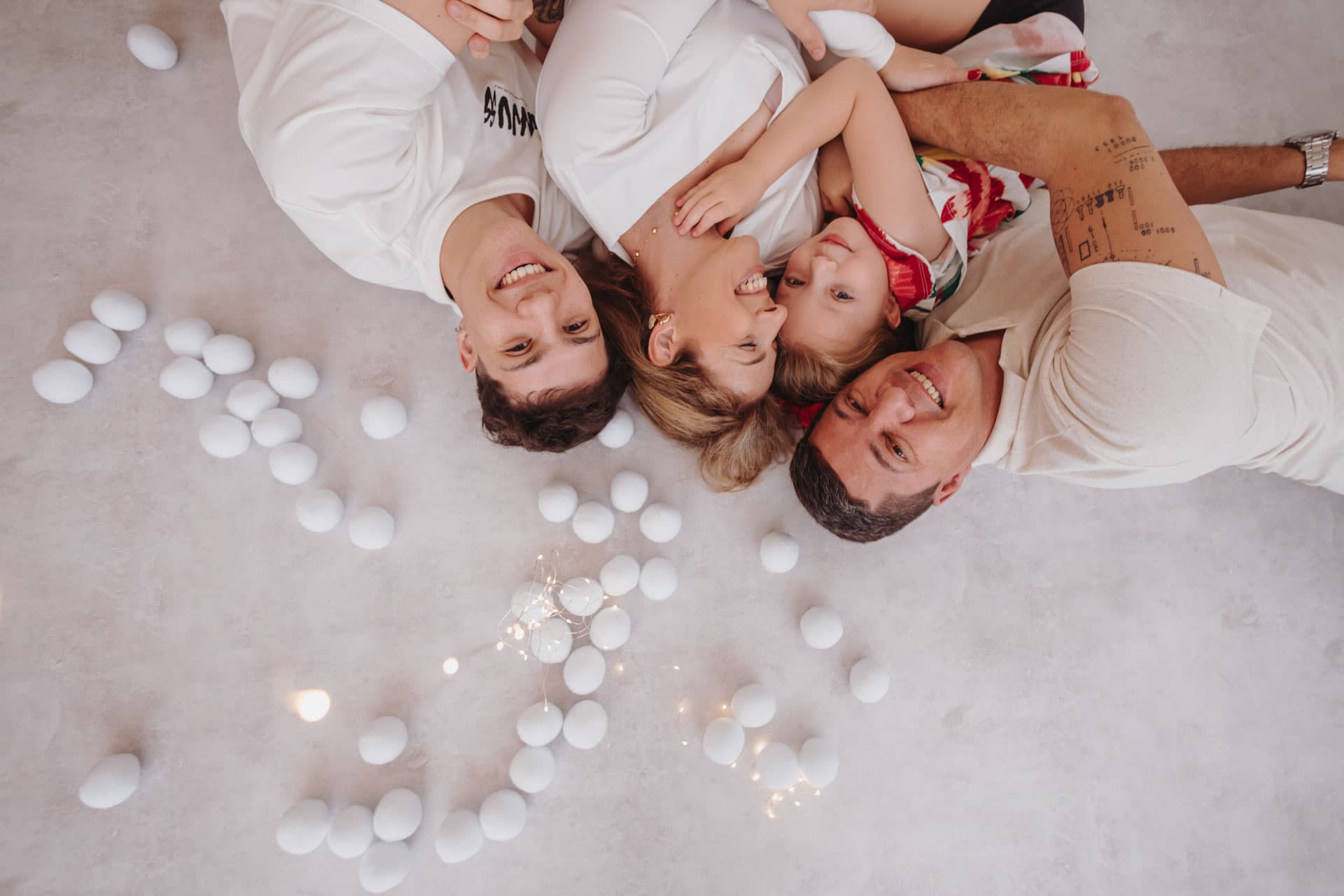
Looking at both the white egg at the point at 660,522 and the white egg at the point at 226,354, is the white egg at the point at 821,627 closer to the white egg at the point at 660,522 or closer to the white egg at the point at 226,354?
the white egg at the point at 660,522

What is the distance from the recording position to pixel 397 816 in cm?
153

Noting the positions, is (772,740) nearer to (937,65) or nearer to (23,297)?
(937,65)

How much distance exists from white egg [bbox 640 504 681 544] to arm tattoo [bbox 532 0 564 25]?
106 cm

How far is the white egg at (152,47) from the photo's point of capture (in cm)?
165

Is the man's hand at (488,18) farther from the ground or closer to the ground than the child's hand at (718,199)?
farther from the ground

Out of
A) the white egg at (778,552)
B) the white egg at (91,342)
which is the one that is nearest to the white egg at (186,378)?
the white egg at (91,342)

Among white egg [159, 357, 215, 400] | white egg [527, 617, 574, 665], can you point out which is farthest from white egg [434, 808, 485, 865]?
white egg [159, 357, 215, 400]

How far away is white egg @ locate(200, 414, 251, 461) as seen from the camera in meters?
1.59

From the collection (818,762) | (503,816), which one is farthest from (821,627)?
(503,816)

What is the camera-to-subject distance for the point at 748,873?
1633 mm

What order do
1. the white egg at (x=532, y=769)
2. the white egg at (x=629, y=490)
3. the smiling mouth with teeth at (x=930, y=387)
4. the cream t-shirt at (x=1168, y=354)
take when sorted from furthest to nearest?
the white egg at (x=629, y=490) < the white egg at (x=532, y=769) < the smiling mouth with teeth at (x=930, y=387) < the cream t-shirt at (x=1168, y=354)

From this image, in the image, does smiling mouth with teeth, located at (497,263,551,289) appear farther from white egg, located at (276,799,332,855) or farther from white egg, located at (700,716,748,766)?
white egg, located at (276,799,332,855)

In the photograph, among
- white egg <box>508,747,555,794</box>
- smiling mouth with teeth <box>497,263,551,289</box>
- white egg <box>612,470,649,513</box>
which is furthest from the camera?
white egg <box>612,470,649,513</box>

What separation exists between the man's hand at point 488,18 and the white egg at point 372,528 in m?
0.96
